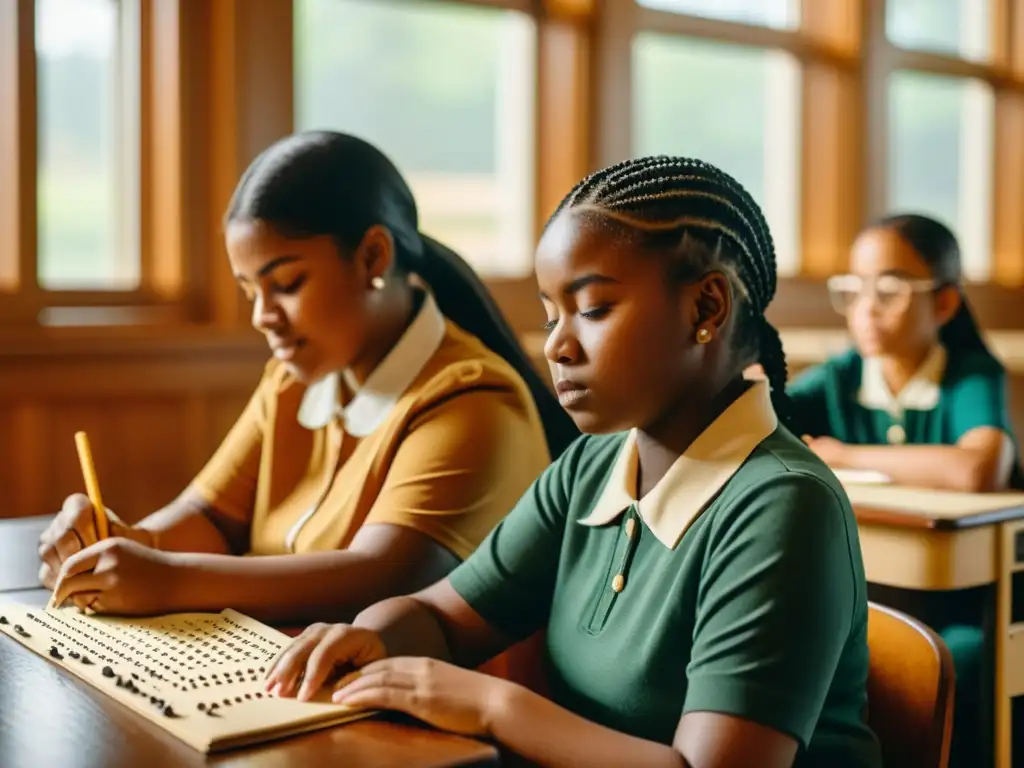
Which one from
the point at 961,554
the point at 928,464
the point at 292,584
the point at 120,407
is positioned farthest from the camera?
the point at 120,407

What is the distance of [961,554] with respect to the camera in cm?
206

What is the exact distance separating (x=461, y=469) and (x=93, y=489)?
1.38 feet

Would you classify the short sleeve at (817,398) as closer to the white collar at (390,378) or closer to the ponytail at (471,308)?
the ponytail at (471,308)

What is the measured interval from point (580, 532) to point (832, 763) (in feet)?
1.03

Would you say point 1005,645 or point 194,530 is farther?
point 1005,645

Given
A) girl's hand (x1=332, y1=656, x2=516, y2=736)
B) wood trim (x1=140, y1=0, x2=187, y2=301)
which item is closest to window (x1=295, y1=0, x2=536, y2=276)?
wood trim (x1=140, y1=0, x2=187, y2=301)

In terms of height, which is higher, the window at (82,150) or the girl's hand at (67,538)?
the window at (82,150)

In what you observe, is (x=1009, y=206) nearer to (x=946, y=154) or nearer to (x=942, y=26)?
(x=946, y=154)

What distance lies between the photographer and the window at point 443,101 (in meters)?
3.46

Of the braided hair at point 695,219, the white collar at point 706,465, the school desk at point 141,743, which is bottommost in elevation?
the school desk at point 141,743

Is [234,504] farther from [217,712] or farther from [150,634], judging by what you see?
[217,712]

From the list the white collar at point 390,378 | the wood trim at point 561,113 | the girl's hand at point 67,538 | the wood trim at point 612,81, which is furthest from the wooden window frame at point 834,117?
the girl's hand at point 67,538

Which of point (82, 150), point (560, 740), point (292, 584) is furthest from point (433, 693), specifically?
point (82, 150)

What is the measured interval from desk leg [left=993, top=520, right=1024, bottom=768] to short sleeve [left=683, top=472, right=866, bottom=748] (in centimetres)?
122
